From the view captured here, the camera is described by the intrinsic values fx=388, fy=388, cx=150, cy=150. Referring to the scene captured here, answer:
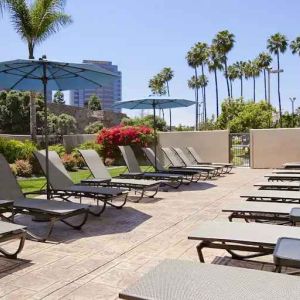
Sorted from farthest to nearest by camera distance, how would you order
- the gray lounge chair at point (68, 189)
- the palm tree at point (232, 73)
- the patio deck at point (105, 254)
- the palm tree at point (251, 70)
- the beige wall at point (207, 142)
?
the palm tree at point (232, 73)
the palm tree at point (251, 70)
the beige wall at point (207, 142)
the gray lounge chair at point (68, 189)
the patio deck at point (105, 254)

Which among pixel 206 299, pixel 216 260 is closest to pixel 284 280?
pixel 206 299

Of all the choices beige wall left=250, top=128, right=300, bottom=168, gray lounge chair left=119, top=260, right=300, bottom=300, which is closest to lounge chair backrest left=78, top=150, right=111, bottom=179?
gray lounge chair left=119, top=260, right=300, bottom=300

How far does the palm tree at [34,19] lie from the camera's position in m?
19.3

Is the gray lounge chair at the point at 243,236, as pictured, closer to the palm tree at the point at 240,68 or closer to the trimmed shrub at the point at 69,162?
the trimmed shrub at the point at 69,162

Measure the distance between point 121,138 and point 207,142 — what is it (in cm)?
417

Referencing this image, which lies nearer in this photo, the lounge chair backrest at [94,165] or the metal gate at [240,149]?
the lounge chair backrest at [94,165]

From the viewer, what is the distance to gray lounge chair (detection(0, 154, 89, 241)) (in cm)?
528

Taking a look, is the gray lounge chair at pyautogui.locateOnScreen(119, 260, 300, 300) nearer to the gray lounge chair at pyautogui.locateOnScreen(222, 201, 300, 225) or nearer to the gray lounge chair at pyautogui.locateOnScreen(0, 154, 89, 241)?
the gray lounge chair at pyautogui.locateOnScreen(222, 201, 300, 225)

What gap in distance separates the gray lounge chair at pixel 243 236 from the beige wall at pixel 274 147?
46.2 feet

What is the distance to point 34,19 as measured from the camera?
19484 mm

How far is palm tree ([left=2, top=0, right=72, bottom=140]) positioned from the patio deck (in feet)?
47.7

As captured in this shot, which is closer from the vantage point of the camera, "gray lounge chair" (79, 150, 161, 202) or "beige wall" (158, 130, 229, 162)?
"gray lounge chair" (79, 150, 161, 202)

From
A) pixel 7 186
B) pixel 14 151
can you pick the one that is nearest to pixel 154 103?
pixel 14 151

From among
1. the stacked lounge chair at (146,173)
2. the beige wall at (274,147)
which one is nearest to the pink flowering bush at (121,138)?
the beige wall at (274,147)
